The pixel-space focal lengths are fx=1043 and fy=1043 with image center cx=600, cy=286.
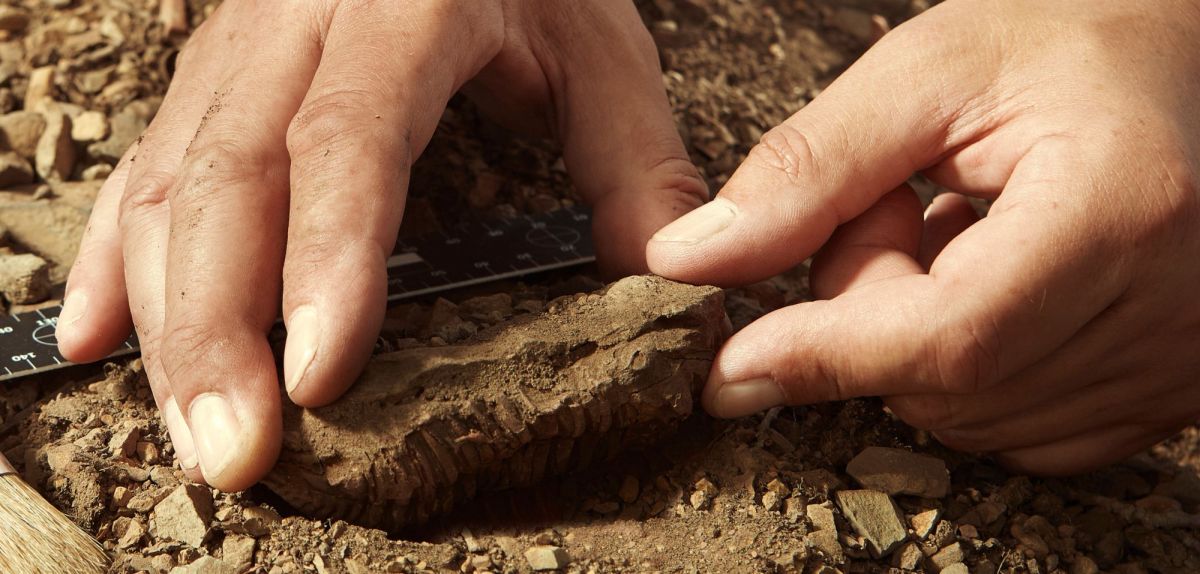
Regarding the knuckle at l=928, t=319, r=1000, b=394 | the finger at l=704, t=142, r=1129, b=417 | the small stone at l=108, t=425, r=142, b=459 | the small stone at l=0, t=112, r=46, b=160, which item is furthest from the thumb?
the small stone at l=0, t=112, r=46, b=160

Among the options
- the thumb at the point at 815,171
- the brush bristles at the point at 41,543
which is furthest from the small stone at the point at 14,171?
the thumb at the point at 815,171

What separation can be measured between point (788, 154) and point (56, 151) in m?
1.84

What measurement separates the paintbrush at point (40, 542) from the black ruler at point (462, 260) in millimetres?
413

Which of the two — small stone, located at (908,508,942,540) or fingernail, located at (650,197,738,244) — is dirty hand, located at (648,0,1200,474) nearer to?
fingernail, located at (650,197,738,244)

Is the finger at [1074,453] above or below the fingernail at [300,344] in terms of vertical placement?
below

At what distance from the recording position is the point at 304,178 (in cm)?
171

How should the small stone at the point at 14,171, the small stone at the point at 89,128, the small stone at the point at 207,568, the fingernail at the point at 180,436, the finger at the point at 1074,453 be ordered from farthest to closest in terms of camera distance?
the small stone at the point at 89,128 < the small stone at the point at 14,171 < the finger at the point at 1074,453 < the fingernail at the point at 180,436 < the small stone at the point at 207,568

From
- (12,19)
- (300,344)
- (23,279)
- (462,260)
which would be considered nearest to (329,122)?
(300,344)

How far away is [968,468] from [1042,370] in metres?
0.27

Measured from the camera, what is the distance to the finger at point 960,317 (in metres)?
1.71

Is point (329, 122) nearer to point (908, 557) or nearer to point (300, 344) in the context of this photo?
point (300, 344)

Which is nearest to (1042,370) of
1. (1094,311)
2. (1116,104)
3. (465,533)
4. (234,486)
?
(1094,311)

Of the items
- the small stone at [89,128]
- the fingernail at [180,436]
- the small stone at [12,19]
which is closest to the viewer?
the fingernail at [180,436]

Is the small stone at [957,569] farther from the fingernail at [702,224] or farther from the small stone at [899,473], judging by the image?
the fingernail at [702,224]
